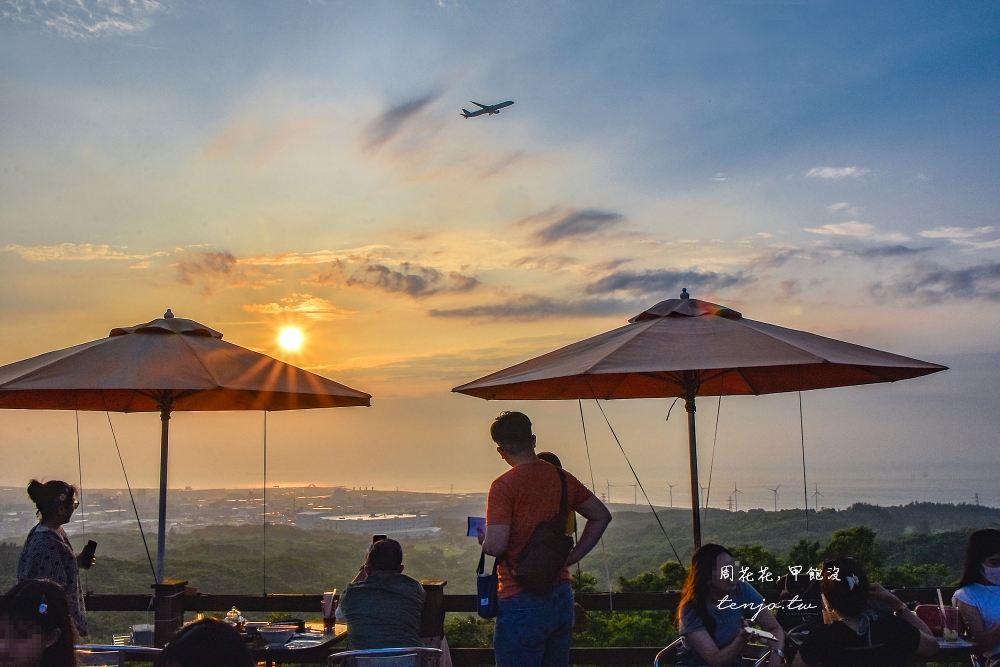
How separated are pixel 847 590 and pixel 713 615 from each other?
0.82m

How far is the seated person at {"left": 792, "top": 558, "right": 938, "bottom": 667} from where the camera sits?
3.87 m

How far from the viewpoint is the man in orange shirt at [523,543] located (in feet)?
15.0

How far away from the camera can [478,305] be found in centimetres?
1817

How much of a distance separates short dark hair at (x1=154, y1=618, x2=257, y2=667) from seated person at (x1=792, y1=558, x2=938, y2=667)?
2.93 metres

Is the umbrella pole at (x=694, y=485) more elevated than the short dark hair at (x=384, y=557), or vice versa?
the umbrella pole at (x=694, y=485)

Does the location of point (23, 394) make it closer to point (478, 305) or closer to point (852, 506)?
point (478, 305)

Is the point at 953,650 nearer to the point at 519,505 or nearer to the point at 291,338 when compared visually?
the point at 519,505

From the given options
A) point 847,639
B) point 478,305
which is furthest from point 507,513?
point 478,305

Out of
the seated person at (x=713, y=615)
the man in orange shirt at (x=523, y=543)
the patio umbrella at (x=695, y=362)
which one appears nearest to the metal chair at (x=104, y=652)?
the man in orange shirt at (x=523, y=543)

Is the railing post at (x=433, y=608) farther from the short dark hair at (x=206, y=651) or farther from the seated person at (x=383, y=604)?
the short dark hair at (x=206, y=651)

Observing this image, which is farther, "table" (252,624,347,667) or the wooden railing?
the wooden railing

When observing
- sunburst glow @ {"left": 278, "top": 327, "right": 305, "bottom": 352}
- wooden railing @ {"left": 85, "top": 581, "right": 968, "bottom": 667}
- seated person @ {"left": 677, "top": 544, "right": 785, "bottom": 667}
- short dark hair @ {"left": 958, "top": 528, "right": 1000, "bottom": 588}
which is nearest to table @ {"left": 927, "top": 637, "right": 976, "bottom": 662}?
short dark hair @ {"left": 958, "top": 528, "right": 1000, "bottom": 588}

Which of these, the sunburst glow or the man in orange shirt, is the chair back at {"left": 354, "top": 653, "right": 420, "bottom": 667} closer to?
the man in orange shirt

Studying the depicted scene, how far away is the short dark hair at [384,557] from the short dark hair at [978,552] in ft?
10.9
